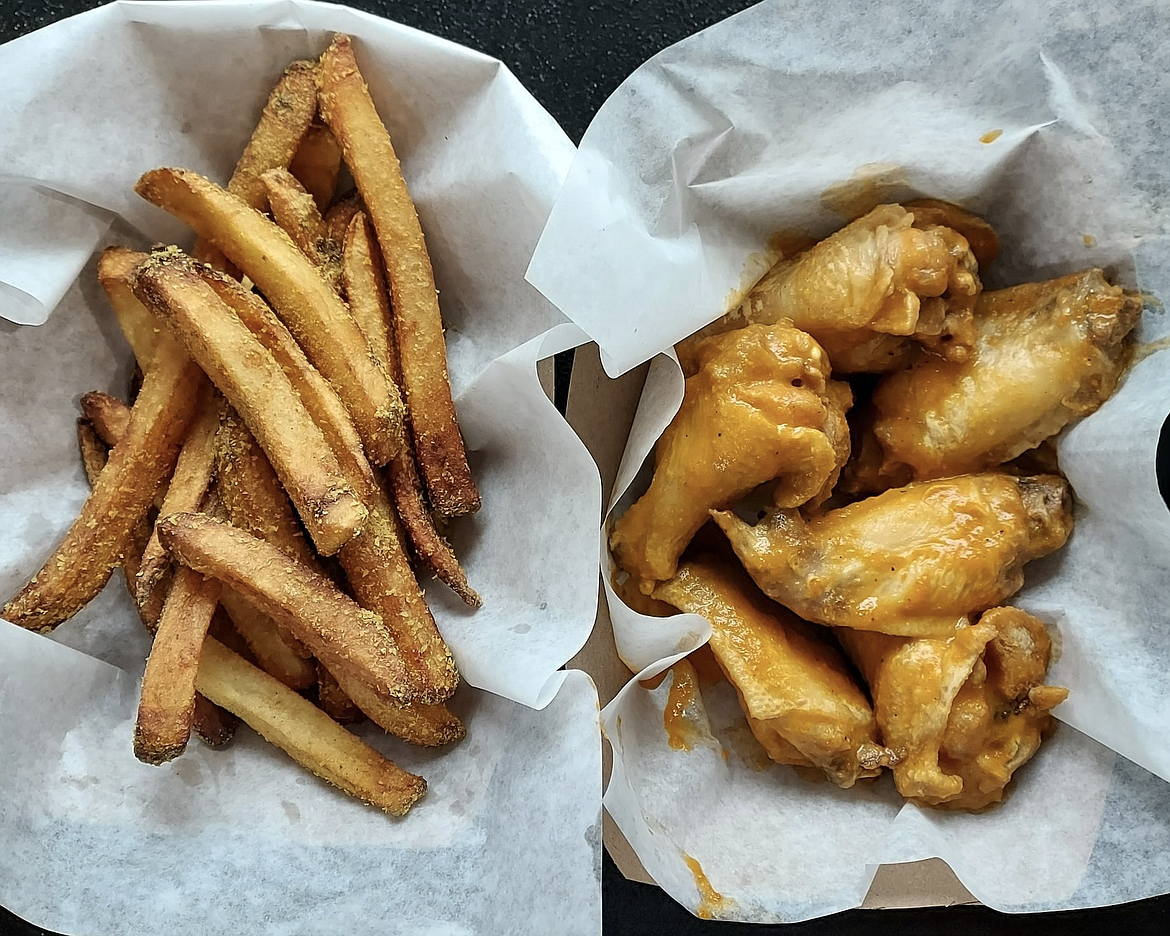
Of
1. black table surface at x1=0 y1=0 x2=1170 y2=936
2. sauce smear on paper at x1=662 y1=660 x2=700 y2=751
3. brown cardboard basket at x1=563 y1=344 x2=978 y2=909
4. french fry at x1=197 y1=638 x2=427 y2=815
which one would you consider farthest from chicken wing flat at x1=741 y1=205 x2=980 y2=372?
french fry at x1=197 y1=638 x2=427 y2=815

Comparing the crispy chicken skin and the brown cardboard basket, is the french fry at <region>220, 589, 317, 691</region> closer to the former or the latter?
the brown cardboard basket

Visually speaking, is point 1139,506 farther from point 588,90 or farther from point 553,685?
point 588,90

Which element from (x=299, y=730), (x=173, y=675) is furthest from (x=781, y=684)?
(x=173, y=675)

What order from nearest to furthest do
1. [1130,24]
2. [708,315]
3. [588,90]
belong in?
[1130,24] < [708,315] < [588,90]

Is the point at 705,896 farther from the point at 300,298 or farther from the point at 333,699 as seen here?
the point at 300,298

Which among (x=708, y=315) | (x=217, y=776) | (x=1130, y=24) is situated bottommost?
(x=217, y=776)

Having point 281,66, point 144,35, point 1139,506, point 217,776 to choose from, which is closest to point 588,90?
point 281,66
